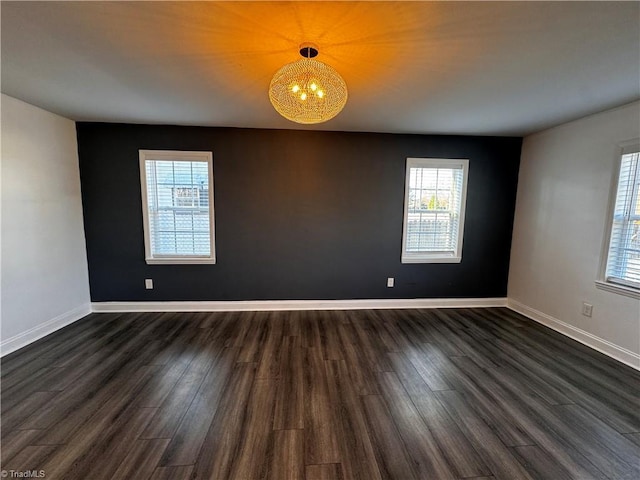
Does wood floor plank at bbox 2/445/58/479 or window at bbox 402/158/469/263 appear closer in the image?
wood floor plank at bbox 2/445/58/479

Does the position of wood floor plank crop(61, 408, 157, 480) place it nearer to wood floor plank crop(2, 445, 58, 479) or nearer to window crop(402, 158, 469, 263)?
wood floor plank crop(2, 445, 58, 479)

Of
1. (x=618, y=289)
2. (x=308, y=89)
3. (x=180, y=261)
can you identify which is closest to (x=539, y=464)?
(x=618, y=289)

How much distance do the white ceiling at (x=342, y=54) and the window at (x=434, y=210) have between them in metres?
0.95

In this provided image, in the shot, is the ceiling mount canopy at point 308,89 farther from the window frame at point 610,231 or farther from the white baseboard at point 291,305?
the window frame at point 610,231

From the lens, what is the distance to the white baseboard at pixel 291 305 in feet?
11.5

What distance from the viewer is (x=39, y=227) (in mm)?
2764

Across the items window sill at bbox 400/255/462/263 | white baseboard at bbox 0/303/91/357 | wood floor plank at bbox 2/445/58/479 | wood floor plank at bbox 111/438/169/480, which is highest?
window sill at bbox 400/255/462/263

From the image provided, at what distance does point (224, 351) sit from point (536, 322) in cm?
389

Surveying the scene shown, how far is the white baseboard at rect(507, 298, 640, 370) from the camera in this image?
242cm

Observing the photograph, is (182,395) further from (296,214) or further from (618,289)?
(618,289)

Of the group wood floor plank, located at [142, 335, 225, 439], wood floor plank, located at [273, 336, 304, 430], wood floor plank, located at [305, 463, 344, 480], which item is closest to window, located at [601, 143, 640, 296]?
wood floor plank, located at [305, 463, 344, 480]

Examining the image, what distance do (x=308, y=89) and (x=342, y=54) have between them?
399 mm

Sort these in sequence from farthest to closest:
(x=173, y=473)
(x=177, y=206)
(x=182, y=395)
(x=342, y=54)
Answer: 1. (x=177, y=206)
2. (x=182, y=395)
3. (x=342, y=54)
4. (x=173, y=473)

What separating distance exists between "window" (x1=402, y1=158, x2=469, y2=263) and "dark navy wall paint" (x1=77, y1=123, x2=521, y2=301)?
0.39 ft
